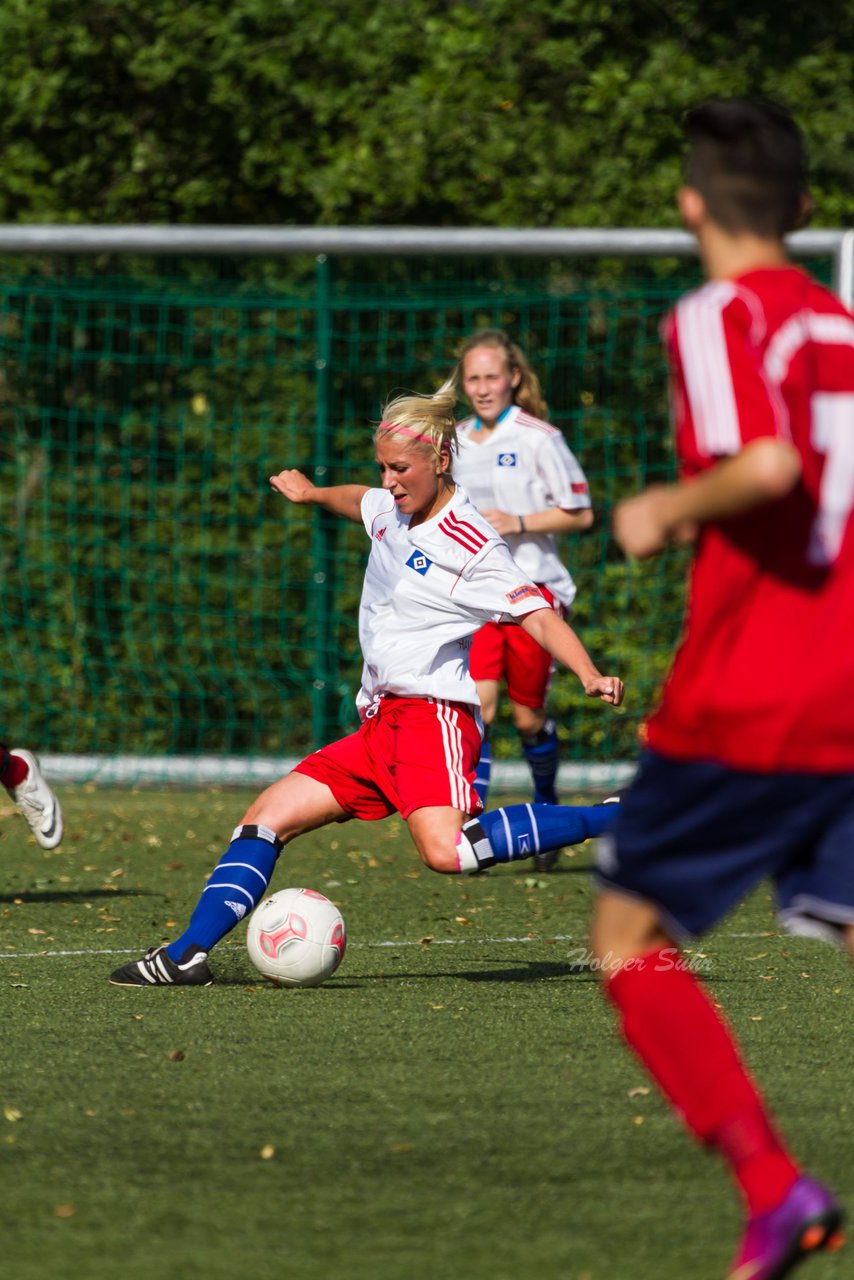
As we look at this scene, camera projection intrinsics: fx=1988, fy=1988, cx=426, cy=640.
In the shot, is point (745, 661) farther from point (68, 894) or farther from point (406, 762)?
point (68, 894)

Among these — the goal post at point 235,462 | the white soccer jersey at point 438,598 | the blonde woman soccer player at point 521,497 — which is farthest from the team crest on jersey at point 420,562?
the goal post at point 235,462

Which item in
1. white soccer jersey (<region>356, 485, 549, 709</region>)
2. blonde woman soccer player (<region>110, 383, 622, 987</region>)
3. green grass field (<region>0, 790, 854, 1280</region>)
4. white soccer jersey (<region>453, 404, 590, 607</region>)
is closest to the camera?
green grass field (<region>0, 790, 854, 1280</region>)

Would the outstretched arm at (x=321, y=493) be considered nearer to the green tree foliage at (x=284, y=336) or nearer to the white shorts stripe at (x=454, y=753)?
the white shorts stripe at (x=454, y=753)

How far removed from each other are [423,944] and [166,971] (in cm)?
117

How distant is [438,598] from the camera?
578 centimetres

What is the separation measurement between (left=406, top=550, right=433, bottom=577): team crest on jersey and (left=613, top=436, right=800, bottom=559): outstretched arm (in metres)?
2.83

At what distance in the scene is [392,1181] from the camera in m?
3.60

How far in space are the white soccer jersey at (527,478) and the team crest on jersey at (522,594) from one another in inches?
114

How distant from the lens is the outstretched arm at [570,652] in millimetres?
5199

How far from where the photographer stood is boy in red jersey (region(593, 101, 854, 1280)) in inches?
114

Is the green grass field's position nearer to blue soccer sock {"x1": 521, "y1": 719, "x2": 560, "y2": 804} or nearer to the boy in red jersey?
the boy in red jersey

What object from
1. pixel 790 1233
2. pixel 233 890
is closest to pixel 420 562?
pixel 233 890

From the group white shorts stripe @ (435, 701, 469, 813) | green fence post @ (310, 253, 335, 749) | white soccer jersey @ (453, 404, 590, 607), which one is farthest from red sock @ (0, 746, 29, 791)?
green fence post @ (310, 253, 335, 749)

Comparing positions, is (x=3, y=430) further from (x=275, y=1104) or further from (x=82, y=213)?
(x=275, y=1104)
